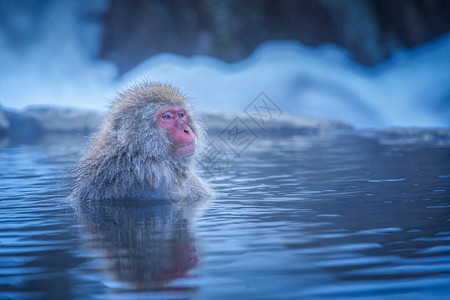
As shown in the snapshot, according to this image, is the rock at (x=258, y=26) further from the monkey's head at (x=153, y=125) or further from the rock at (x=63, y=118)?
the monkey's head at (x=153, y=125)

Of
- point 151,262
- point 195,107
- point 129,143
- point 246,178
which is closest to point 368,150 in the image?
point 246,178

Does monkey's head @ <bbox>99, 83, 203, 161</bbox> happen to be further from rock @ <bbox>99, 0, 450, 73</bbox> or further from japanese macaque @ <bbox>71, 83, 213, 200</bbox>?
rock @ <bbox>99, 0, 450, 73</bbox>

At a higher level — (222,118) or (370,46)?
(370,46)

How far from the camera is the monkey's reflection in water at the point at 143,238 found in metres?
2.35

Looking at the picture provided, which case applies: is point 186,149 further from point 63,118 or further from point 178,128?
point 63,118

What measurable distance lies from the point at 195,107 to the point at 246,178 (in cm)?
143

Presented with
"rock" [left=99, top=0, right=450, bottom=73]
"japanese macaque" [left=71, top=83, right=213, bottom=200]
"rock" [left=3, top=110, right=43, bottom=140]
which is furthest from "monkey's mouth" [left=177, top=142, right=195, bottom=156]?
"rock" [left=99, top=0, right=450, bottom=73]

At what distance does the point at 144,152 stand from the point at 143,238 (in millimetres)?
1428

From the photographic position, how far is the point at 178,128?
4.52 metres

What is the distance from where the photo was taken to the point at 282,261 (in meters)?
2.55

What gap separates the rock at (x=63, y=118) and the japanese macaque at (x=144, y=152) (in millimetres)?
13051

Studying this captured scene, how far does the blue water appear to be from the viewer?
7.19ft

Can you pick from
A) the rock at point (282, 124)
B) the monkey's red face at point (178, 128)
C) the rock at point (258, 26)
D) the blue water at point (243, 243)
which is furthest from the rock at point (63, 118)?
the monkey's red face at point (178, 128)

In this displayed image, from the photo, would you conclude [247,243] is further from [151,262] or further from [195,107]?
[195,107]
